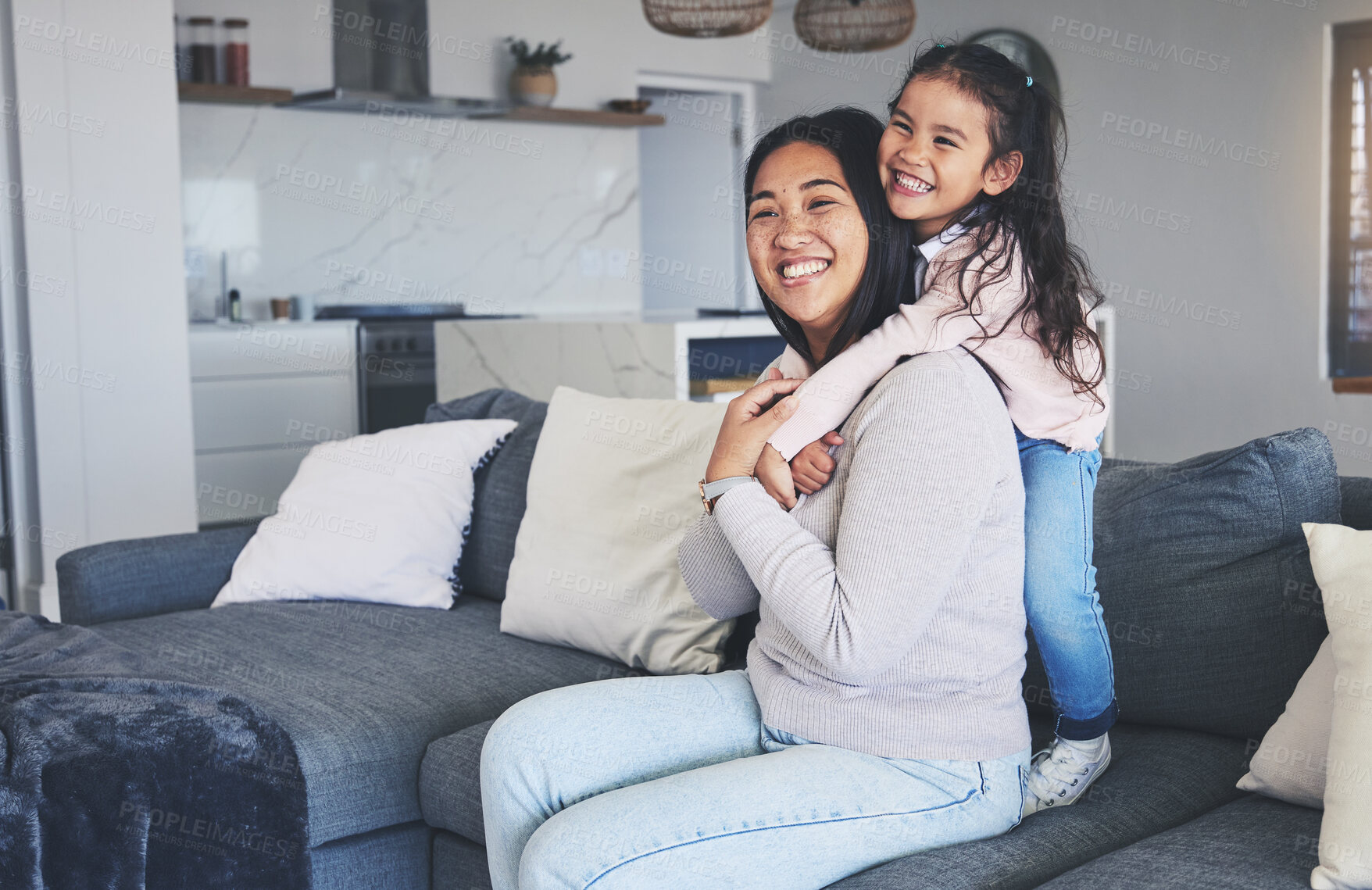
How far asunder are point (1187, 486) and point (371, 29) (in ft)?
16.6

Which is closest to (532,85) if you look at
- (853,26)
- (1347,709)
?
(853,26)

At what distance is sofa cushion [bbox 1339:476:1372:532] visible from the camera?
1.67m

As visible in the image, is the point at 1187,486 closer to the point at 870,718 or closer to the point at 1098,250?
the point at 870,718

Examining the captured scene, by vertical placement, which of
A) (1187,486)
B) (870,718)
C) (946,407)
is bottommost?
(870,718)

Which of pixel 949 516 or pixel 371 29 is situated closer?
pixel 949 516

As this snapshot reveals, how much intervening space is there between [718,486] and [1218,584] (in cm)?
71

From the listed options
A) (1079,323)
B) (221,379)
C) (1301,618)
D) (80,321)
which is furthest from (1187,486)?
(221,379)

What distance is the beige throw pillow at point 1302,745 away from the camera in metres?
1.44

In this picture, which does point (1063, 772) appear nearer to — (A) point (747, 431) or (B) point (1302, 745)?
(B) point (1302, 745)

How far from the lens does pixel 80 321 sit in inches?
149

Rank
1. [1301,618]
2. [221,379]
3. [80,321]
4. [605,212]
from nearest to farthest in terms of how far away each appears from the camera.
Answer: [1301,618]
[80,321]
[221,379]
[605,212]

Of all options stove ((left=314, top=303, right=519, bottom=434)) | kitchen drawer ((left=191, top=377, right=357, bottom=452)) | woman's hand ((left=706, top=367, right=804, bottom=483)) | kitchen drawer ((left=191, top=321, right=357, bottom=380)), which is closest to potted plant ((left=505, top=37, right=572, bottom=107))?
stove ((left=314, top=303, right=519, bottom=434))

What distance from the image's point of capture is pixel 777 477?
1436mm

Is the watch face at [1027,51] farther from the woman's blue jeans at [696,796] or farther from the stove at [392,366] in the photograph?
the woman's blue jeans at [696,796]
